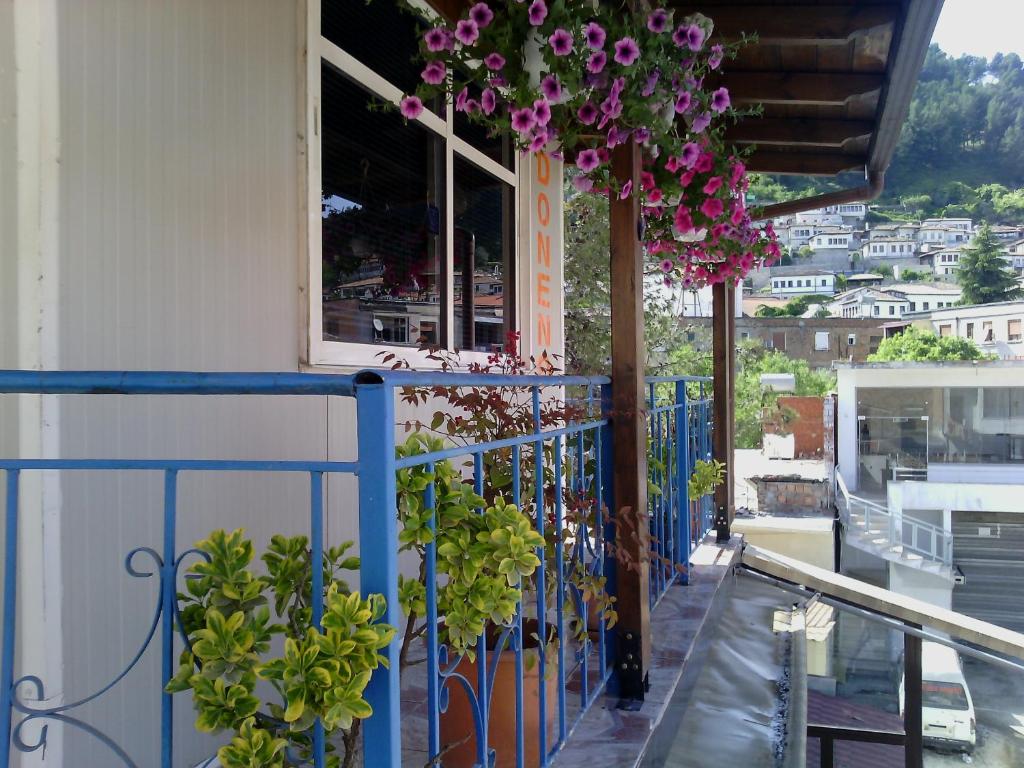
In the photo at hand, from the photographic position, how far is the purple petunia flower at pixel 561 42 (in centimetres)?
181

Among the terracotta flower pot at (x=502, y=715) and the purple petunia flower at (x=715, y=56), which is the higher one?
the purple petunia flower at (x=715, y=56)

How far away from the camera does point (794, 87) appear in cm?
317

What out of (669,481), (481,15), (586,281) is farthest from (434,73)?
(586,281)

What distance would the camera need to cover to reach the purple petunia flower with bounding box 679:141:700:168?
7.55 ft

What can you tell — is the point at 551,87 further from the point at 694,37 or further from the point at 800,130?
the point at 800,130

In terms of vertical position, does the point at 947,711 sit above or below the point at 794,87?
below

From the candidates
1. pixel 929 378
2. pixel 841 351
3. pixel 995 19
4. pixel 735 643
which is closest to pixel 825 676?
pixel 735 643

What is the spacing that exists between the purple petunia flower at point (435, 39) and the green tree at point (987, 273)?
2289 inches

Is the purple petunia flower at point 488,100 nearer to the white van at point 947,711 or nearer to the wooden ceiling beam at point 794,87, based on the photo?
the wooden ceiling beam at point 794,87

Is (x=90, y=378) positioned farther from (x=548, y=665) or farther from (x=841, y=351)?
(x=841, y=351)

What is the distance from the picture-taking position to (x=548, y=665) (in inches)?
64.6

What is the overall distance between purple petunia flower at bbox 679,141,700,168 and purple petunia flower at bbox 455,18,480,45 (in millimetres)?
707

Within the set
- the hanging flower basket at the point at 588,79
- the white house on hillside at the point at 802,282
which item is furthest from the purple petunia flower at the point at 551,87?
the white house on hillside at the point at 802,282

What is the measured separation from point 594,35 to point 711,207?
91cm
